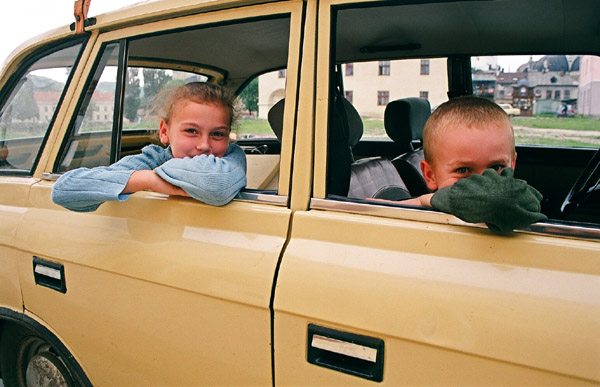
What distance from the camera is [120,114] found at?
186 cm

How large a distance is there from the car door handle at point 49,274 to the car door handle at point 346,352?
3.30ft

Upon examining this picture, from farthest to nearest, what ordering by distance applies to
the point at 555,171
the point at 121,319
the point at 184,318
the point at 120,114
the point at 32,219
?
the point at 555,171 < the point at 120,114 < the point at 32,219 < the point at 121,319 < the point at 184,318

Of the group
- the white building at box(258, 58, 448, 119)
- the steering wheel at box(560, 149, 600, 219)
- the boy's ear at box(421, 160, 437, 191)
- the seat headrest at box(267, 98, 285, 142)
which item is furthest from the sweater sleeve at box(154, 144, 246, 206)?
the white building at box(258, 58, 448, 119)

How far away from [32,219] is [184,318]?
32.9 inches

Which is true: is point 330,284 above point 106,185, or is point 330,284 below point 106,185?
below

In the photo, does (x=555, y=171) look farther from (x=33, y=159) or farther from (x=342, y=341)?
(x=33, y=159)

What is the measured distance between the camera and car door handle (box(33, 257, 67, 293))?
5.29ft

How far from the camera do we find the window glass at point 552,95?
8.54 ft

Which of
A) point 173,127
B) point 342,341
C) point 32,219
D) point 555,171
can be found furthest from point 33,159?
point 555,171

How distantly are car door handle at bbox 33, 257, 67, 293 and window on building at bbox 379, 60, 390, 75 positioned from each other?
242 cm

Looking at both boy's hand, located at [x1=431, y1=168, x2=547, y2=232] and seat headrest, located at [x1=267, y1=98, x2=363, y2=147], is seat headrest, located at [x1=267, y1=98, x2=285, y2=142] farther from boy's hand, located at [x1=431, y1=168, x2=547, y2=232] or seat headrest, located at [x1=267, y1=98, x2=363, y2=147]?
boy's hand, located at [x1=431, y1=168, x2=547, y2=232]

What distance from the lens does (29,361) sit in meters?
1.99

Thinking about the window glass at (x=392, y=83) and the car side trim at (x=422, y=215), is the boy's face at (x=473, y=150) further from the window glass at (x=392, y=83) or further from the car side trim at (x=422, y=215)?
the window glass at (x=392, y=83)

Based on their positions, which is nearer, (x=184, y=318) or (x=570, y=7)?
(x=184, y=318)
